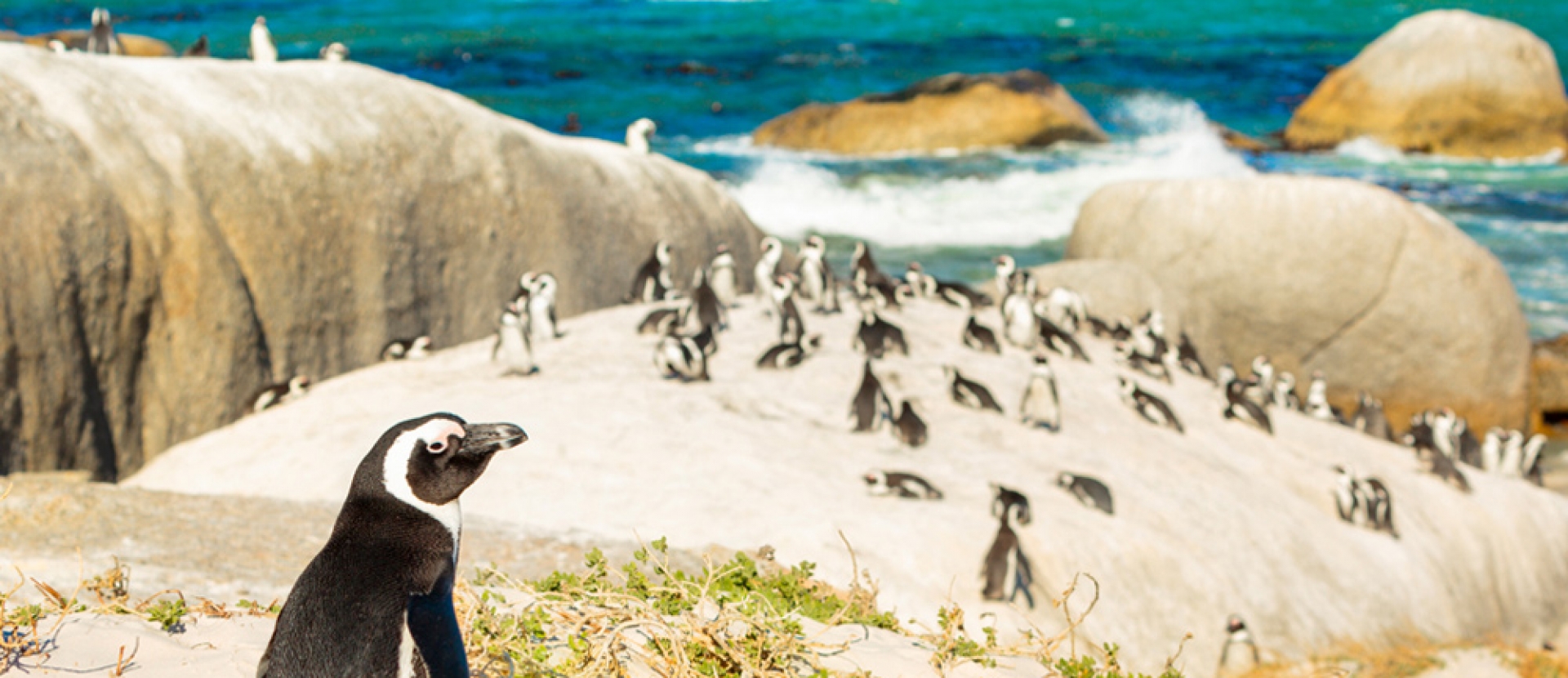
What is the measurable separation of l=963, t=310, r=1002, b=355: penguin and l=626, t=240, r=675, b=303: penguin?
3.36 meters

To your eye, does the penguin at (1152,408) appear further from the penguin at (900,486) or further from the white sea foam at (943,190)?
the white sea foam at (943,190)

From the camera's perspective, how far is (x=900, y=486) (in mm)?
8047

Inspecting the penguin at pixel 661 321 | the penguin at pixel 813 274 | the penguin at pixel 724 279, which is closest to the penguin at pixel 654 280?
the penguin at pixel 724 279

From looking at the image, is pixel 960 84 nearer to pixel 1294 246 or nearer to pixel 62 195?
pixel 1294 246

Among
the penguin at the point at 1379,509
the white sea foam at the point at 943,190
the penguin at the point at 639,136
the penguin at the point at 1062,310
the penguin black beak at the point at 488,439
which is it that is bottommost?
the white sea foam at the point at 943,190

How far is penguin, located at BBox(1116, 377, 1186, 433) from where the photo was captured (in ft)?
36.7

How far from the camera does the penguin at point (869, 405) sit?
9492 mm

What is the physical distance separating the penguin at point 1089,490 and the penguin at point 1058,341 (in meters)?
4.13

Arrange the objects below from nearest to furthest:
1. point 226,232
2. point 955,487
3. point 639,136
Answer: point 955,487 → point 226,232 → point 639,136

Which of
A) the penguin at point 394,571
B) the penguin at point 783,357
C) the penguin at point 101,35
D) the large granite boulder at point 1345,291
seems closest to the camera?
the penguin at point 394,571

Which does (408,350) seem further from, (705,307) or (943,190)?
(943,190)

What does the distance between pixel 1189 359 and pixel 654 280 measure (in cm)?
639

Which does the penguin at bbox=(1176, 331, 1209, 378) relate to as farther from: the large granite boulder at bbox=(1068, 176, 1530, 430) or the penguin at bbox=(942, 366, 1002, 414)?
the penguin at bbox=(942, 366, 1002, 414)

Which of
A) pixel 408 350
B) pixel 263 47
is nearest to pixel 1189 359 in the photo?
pixel 408 350
